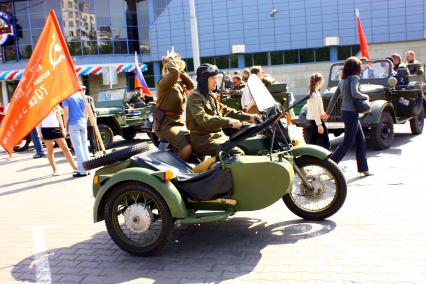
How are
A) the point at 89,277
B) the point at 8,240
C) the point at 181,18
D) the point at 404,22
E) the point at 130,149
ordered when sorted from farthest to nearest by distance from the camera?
1. the point at 181,18
2. the point at 404,22
3. the point at 8,240
4. the point at 130,149
5. the point at 89,277

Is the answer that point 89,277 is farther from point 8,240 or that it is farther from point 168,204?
point 8,240

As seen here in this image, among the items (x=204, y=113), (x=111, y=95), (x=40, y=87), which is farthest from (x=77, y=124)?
(x=111, y=95)

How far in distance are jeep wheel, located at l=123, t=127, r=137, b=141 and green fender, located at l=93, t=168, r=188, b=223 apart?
996cm

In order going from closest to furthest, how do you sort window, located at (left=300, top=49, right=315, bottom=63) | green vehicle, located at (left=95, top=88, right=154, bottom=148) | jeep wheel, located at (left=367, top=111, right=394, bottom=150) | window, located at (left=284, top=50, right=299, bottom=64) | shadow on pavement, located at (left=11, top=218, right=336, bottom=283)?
shadow on pavement, located at (left=11, top=218, right=336, bottom=283)
jeep wheel, located at (left=367, top=111, right=394, bottom=150)
green vehicle, located at (left=95, top=88, right=154, bottom=148)
window, located at (left=300, top=49, right=315, bottom=63)
window, located at (left=284, top=50, right=299, bottom=64)

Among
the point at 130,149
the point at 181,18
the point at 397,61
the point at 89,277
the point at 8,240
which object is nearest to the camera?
the point at 89,277

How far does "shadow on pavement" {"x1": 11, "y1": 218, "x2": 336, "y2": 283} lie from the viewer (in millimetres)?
4176

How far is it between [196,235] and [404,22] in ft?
112

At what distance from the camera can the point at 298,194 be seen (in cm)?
528

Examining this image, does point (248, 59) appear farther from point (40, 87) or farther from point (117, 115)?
point (40, 87)

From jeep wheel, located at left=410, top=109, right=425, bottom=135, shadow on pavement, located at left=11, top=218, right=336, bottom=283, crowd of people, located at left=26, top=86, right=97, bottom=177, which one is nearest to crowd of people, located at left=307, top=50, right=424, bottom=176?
shadow on pavement, located at left=11, top=218, right=336, bottom=283

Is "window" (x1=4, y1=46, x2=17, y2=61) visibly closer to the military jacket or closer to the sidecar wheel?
the military jacket

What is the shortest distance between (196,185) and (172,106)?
1485 mm

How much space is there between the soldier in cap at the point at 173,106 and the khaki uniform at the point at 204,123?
163 mm

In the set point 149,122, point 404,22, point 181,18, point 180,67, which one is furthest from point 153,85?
point 180,67
